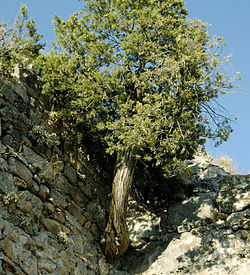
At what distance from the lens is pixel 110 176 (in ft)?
32.0

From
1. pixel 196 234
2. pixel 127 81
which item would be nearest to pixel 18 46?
pixel 127 81

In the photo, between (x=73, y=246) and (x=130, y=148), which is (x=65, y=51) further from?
(x=73, y=246)

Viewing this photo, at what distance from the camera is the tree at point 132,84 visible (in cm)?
830

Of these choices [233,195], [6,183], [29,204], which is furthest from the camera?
[233,195]

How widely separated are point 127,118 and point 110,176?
1.92 metres

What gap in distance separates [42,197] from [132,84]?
3.84 metres

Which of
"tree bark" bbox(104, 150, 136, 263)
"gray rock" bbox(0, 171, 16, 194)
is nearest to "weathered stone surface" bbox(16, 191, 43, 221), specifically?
"gray rock" bbox(0, 171, 16, 194)

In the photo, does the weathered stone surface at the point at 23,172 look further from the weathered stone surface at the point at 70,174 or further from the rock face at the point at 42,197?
the weathered stone surface at the point at 70,174

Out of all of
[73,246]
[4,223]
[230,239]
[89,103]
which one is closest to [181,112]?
[89,103]

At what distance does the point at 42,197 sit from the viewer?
23.8ft

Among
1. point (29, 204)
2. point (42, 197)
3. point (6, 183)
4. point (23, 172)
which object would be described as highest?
point (23, 172)

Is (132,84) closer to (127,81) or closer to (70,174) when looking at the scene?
(127,81)

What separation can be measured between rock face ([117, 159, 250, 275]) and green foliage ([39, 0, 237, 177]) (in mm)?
1443

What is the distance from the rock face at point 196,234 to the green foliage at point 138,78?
1443 mm
